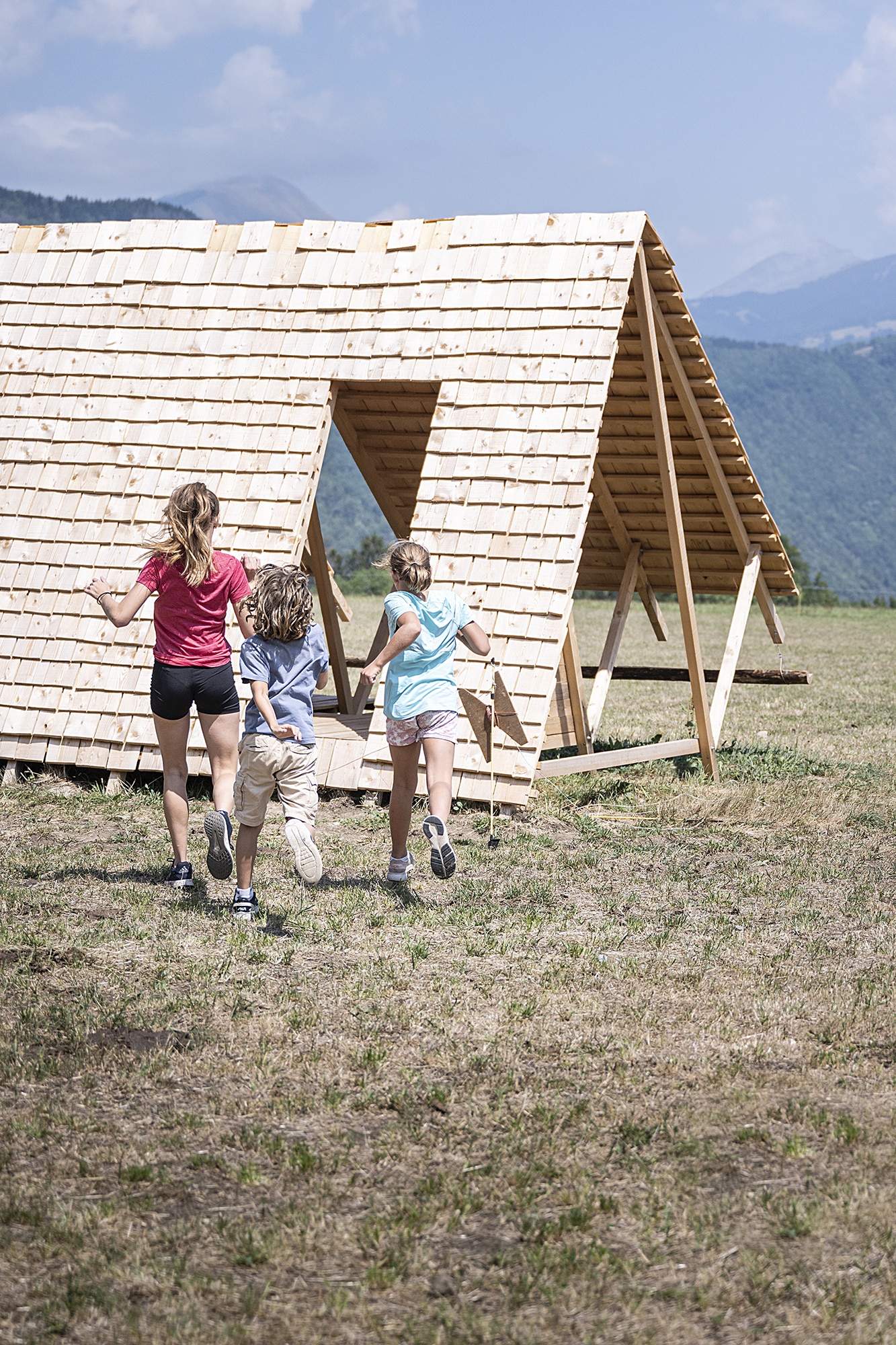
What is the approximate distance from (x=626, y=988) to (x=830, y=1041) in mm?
823

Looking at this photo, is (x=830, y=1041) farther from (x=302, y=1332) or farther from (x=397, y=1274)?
(x=302, y=1332)

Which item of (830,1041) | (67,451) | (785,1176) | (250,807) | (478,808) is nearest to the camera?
(785,1176)

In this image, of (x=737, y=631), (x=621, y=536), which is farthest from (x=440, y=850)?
(x=621, y=536)

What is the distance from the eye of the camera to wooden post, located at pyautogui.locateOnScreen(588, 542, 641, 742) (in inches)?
444

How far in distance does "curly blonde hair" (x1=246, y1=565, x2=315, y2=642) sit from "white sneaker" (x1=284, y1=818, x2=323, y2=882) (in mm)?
822

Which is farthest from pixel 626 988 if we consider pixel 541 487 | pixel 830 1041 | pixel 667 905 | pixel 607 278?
pixel 607 278

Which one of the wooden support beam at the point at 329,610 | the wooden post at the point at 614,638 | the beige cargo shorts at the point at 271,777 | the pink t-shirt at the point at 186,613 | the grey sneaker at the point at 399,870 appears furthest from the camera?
the wooden support beam at the point at 329,610

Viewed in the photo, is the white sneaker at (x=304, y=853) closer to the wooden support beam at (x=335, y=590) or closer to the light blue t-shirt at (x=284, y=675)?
the light blue t-shirt at (x=284, y=675)

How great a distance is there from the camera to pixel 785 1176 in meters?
3.60

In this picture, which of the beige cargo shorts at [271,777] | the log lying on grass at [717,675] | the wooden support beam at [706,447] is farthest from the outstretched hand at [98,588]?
the log lying on grass at [717,675]

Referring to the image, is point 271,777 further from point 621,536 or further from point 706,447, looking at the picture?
point 621,536

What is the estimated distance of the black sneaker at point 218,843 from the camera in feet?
18.9

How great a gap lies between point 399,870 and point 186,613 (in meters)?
1.61

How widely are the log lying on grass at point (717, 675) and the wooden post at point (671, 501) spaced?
49 cm
